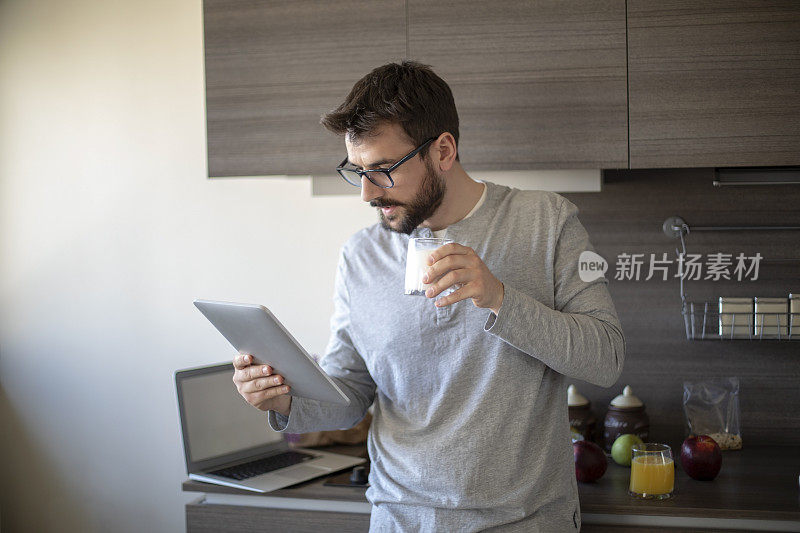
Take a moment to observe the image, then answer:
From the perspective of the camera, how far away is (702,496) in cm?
192

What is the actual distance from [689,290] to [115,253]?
79.8 inches

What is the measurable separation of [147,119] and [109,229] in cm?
44

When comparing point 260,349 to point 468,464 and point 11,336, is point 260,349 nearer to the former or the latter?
point 468,464

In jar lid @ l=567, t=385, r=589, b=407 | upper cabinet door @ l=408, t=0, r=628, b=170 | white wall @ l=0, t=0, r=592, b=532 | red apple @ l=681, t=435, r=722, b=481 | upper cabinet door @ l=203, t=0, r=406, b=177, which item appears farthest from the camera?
white wall @ l=0, t=0, r=592, b=532

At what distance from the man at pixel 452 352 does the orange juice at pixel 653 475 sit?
25cm

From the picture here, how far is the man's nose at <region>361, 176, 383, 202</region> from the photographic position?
164 centimetres

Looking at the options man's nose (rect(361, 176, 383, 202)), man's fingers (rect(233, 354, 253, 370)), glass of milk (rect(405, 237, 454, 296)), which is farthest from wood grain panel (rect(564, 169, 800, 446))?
man's fingers (rect(233, 354, 253, 370))

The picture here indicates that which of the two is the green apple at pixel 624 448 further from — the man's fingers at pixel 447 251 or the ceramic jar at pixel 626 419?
the man's fingers at pixel 447 251

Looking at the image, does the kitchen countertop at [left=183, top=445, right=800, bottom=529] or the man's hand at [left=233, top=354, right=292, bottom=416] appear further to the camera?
the kitchen countertop at [left=183, top=445, right=800, bottom=529]

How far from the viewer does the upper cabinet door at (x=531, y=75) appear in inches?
A: 83.6

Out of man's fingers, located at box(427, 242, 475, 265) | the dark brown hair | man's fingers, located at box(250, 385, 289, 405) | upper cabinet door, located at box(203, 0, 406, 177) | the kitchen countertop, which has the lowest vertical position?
the kitchen countertop

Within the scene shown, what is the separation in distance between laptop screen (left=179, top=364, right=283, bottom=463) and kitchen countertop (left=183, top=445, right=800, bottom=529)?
156 millimetres

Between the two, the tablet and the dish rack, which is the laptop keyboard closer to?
the tablet

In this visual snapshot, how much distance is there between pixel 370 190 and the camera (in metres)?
1.65
